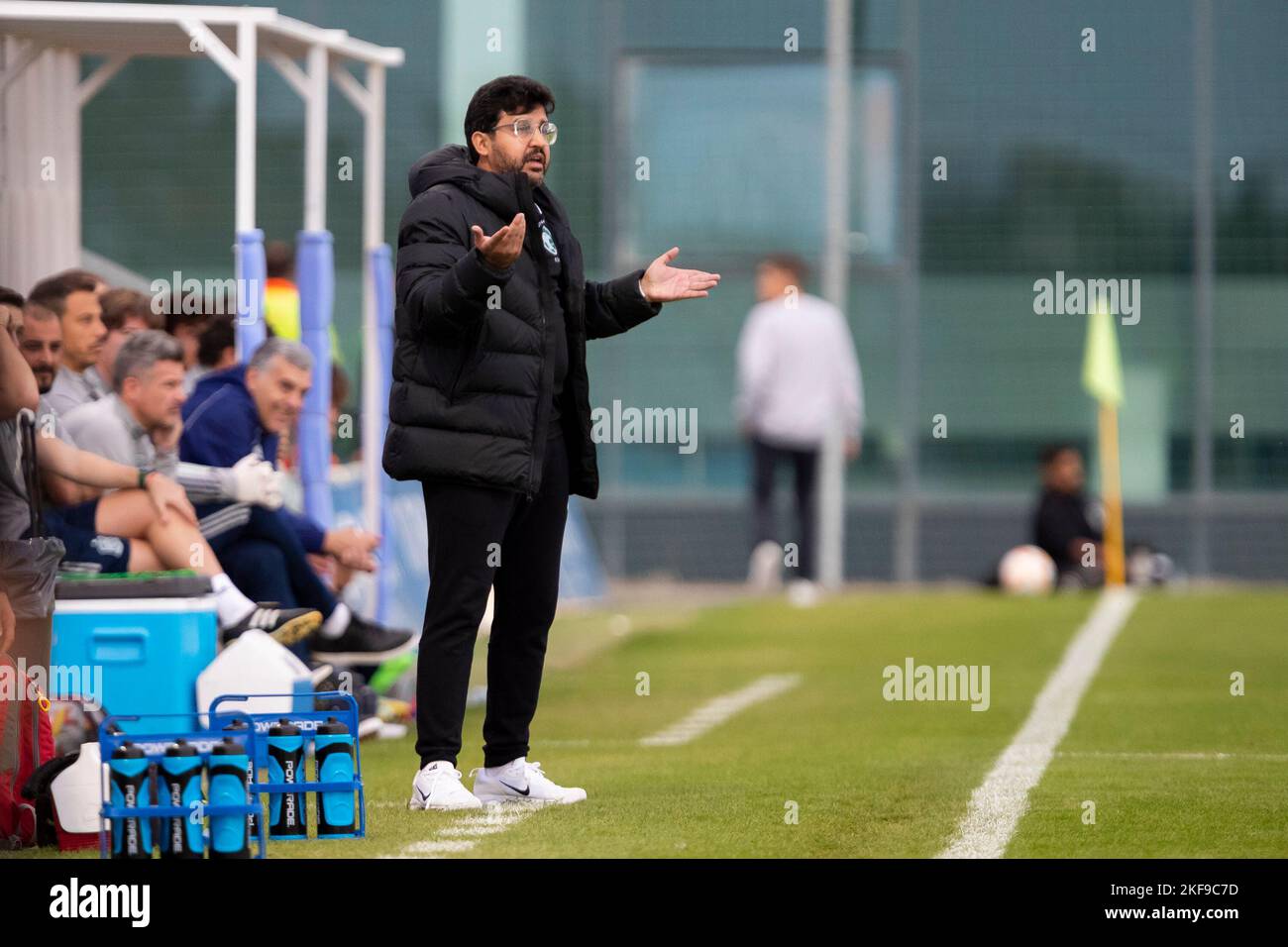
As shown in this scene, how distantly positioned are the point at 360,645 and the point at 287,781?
3731 mm

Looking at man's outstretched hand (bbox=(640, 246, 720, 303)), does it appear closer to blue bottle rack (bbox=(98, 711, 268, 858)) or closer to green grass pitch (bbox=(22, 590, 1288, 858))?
green grass pitch (bbox=(22, 590, 1288, 858))

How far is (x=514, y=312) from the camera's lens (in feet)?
24.7

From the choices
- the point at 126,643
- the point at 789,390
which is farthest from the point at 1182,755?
the point at 789,390

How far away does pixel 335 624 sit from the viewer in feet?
35.0

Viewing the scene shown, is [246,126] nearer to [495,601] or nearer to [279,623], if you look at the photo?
[279,623]

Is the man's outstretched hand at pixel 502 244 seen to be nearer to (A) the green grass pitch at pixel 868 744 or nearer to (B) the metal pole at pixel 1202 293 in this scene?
(A) the green grass pitch at pixel 868 744

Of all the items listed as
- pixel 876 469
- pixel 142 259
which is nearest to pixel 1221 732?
pixel 876 469

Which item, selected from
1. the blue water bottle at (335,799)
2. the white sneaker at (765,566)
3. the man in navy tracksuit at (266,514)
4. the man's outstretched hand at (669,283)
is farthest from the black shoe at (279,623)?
the white sneaker at (765,566)

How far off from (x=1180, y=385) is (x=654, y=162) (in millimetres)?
4988

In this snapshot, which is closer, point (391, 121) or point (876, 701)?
point (876, 701)

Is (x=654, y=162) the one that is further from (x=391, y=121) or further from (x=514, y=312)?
(x=514, y=312)

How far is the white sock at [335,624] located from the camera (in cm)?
1066

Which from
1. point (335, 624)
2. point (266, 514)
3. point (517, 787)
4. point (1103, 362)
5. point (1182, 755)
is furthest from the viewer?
point (1103, 362)

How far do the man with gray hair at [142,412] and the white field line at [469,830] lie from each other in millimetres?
2904
